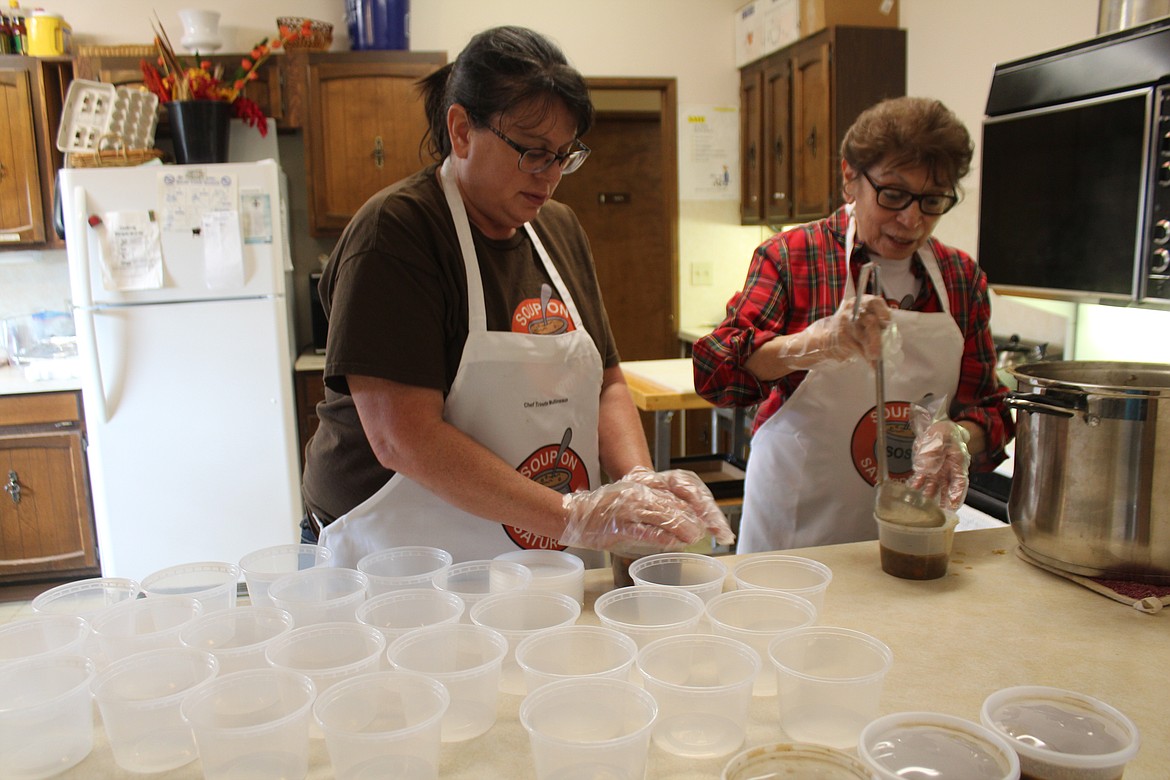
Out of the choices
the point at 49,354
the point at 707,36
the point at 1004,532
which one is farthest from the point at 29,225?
the point at 1004,532

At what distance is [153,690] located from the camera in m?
0.93

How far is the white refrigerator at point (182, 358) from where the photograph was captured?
3.30 metres

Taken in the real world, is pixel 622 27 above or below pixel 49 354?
above

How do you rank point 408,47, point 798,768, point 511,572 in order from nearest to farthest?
point 798,768 → point 511,572 → point 408,47

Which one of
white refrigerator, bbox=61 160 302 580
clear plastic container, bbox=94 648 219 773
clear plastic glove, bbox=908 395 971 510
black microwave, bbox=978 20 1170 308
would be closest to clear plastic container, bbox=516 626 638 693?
clear plastic container, bbox=94 648 219 773

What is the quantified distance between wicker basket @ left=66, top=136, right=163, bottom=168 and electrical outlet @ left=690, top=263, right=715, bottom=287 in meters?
2.78

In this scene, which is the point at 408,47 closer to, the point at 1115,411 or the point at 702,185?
the point at 702,185

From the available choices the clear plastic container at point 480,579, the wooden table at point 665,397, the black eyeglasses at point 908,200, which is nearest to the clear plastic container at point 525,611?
the clear plastic container at point 480,579

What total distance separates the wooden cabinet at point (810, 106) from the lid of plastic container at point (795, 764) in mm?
3434

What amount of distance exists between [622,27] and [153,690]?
14.3ft

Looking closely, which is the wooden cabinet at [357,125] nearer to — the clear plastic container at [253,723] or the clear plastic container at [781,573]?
the clear plastic container at [781,573]

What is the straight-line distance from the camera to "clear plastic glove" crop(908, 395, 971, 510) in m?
1.37

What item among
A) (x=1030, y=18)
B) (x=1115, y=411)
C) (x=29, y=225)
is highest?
(x=1030, y=18)

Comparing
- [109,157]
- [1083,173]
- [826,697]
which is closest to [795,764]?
[826,697]
